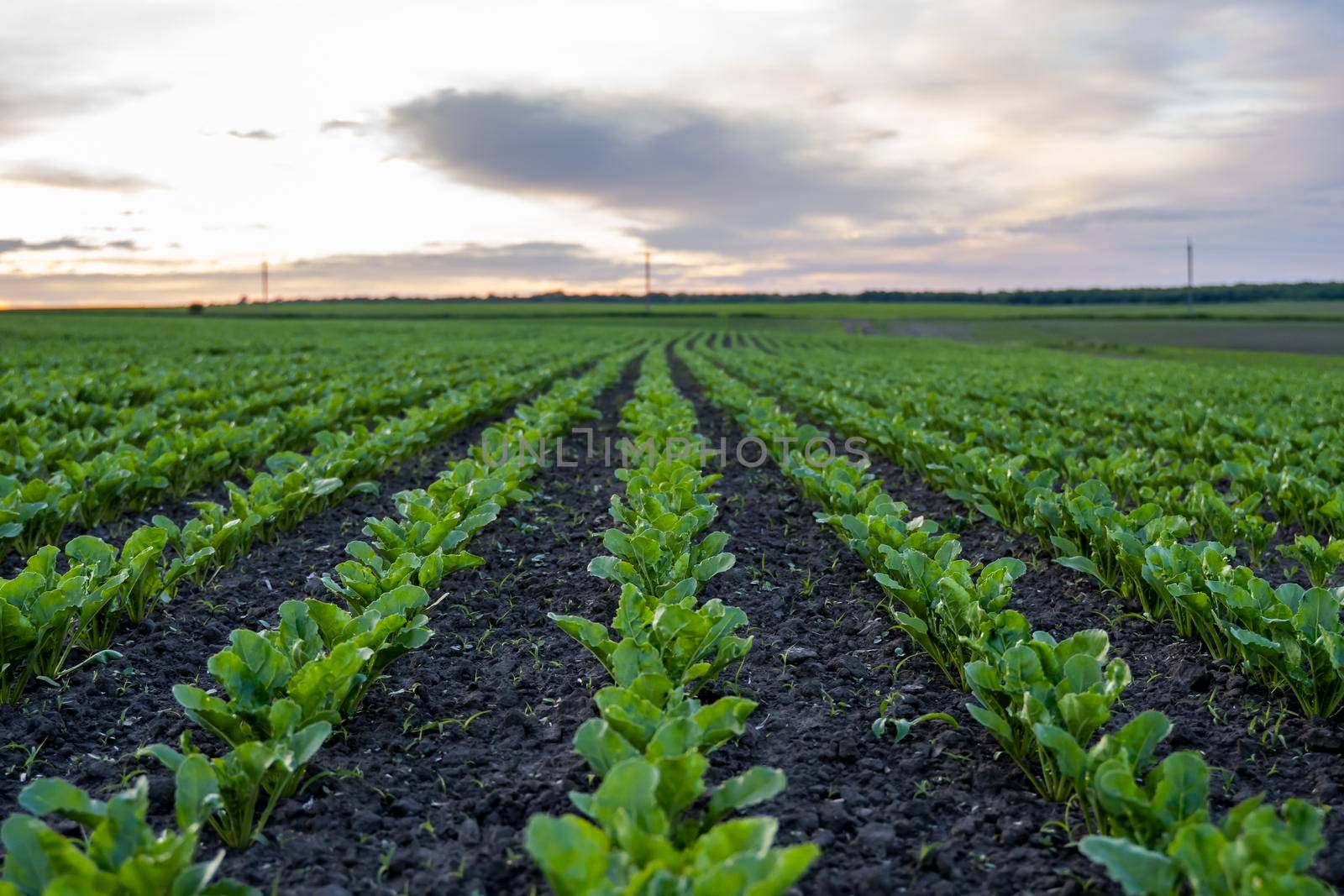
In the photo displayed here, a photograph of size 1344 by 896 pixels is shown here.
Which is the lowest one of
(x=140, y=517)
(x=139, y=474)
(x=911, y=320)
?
(x=140, y=517)

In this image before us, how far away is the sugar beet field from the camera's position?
2480 millimetres

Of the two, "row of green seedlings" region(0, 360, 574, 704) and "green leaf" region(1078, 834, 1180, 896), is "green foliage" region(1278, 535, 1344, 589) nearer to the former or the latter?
"green leaf" region(1078, 834, 1180, 896)

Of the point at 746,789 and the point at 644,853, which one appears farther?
the point at 746,789

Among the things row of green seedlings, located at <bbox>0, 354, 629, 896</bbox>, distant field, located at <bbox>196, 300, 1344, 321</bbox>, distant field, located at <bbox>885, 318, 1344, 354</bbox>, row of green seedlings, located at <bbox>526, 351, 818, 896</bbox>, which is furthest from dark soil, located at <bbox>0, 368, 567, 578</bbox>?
distant field, located at <bbox>196, 300, 1344, 321</bbox>

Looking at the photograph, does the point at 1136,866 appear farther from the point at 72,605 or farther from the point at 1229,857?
the point at 72,605

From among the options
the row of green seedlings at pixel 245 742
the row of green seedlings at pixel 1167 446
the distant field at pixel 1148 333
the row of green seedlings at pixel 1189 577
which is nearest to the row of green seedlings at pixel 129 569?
the row of green seedlings at pixel 245 742

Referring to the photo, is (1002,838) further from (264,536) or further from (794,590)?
(264,536)

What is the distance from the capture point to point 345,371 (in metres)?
19.9

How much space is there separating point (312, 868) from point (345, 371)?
60.8 feet

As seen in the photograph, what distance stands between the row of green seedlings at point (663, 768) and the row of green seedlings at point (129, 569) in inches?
87.7

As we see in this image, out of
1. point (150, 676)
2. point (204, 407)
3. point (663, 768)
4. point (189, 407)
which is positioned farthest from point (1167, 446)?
point (189, 407)

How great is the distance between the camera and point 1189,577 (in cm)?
425

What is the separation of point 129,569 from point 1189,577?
5.17 metres

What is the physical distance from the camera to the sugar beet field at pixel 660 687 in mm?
2480
